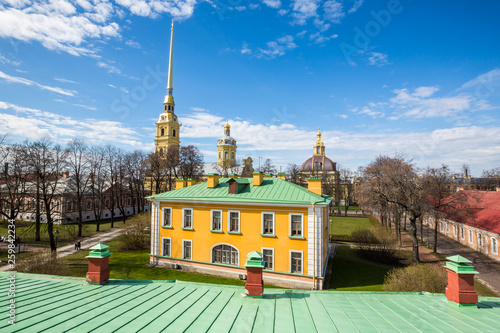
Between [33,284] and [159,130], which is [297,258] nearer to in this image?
[33,284]

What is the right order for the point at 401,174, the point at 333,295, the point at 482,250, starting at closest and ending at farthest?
the point at 333,295
the point at 401,174
the point at 482,250

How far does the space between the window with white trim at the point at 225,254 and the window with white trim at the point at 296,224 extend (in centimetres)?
462

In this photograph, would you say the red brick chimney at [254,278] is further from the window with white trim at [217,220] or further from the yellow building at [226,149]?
the yellow building at [226,149]

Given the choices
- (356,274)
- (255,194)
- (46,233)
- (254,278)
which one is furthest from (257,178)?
(46,233)

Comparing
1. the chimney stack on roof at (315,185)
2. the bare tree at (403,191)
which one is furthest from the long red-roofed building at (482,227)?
the chimney stack on roof at (315,185)

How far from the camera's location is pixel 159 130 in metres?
68.1

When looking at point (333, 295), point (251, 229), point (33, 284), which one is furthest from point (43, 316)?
point (251, 229)

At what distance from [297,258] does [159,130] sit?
2400 inches

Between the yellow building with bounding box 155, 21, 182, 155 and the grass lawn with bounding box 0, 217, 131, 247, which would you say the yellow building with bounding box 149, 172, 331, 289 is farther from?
the yellow building with bounding box 155, 21, 182, 155

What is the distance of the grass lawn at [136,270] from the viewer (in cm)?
1809

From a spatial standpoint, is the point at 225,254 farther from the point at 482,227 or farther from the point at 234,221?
the point at 482,227

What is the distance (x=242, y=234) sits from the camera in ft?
60.0

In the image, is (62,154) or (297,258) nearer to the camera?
(297,258)

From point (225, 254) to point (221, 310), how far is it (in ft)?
42.2
